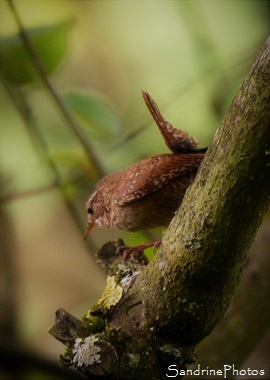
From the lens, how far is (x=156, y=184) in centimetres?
176

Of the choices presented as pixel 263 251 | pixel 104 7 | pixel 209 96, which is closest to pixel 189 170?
pixel 263 251

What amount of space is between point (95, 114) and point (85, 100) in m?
0.07

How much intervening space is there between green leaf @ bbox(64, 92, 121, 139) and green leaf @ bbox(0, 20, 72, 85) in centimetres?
15

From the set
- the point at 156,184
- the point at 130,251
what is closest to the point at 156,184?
the point at 156,184

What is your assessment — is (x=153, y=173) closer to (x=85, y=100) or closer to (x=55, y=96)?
(x=85, y=100)

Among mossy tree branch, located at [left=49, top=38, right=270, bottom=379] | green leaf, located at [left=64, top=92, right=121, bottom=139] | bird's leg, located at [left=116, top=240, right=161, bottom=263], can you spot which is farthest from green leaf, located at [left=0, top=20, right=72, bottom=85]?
mossy tree branch, located at [left=49, top=38, right=270, bottom=379]

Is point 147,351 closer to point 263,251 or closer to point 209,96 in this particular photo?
point 263,251

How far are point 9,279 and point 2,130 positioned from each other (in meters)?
0.70

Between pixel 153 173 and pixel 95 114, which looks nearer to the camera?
pixel 153 173

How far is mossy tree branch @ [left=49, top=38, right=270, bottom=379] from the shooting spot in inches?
43.2

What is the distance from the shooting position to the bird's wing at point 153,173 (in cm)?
167

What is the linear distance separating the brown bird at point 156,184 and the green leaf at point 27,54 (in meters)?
0.73

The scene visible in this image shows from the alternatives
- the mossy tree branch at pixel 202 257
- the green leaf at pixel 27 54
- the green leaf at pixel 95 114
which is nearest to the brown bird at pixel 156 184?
the mossy tree branch at pixel 202 257

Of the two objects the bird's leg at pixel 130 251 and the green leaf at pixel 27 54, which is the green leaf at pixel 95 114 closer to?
the green leaf at pixel 27 54
